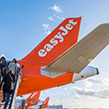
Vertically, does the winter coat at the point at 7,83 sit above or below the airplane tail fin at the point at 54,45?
below

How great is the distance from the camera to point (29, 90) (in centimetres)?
599

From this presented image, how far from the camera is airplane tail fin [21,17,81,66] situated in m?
6.68

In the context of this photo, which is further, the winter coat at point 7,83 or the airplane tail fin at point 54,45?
the airplane tail fin at point 54,45

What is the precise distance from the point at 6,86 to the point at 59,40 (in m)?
3.45

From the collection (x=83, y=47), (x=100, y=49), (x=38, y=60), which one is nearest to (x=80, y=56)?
(x=83, y=47)

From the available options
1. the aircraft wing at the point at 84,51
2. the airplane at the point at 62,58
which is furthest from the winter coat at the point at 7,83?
the aircraft wing at the point at 84,51

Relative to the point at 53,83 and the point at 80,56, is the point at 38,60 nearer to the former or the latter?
the point at 53,83

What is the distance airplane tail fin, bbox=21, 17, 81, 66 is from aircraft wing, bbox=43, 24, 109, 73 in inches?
59.2

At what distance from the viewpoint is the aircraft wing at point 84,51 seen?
13.3ft

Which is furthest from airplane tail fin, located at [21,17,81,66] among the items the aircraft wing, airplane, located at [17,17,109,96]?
the aircraft wing

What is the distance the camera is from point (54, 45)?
6.75m

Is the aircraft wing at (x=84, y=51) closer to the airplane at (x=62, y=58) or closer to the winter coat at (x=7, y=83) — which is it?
the airplane at (x=62, y=58)

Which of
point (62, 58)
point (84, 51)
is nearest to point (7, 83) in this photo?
point (62, 58)

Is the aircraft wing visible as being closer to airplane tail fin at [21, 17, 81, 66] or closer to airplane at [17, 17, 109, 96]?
airplane at [17, 17, 109, 96]
